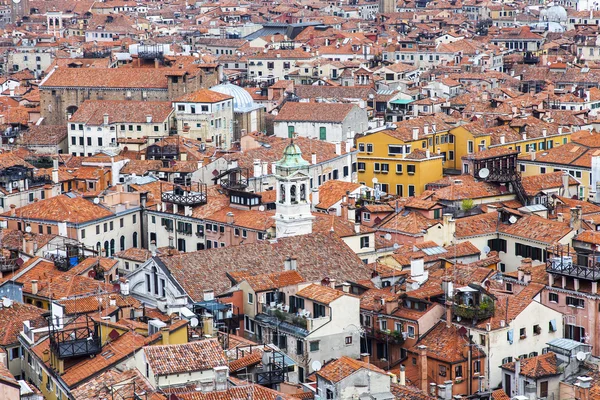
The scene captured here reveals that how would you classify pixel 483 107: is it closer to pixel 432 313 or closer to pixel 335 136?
pixel 335 136

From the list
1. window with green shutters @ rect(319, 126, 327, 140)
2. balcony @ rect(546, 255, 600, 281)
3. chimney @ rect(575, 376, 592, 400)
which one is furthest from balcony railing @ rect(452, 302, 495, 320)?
window with green shutters @ rect(319, 126, 327, 140)

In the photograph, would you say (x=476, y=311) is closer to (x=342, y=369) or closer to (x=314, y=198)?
(x=342, y=369)

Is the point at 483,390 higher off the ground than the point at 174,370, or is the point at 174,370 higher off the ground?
the point at 174,370

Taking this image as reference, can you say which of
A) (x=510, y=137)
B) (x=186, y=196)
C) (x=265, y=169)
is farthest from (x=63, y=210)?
(x=510, y=137)

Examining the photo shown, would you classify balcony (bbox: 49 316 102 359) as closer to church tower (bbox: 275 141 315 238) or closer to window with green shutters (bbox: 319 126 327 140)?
church tower (bbox: 275 141 315 238)

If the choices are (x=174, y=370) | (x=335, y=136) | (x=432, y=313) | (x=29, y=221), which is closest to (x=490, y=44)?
(x=335, y=136)

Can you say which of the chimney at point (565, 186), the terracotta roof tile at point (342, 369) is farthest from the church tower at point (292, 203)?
the terracotta roof tile at point (342, 369)
